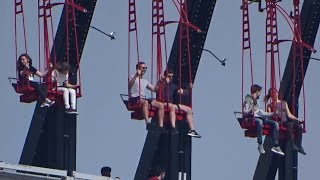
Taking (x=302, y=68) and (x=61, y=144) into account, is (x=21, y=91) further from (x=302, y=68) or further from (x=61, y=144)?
(x=302, y=68)

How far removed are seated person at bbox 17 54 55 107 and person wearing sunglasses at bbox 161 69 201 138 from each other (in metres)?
2.08

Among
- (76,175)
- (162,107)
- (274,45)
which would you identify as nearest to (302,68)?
(274,45)

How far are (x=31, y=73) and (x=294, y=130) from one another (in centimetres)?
540

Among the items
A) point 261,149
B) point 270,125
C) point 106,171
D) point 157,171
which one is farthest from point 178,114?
point 106,171

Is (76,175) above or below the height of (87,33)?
below

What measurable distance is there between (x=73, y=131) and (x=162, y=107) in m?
1.54

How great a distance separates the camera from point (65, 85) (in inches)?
1465

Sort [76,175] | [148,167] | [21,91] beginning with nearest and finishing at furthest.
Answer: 1. [76,175]
2. [21,91]
3. [148,167]

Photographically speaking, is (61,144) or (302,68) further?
(302,68)

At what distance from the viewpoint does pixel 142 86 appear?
37.4 metres

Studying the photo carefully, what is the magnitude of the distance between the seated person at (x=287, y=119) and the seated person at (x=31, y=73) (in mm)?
4235

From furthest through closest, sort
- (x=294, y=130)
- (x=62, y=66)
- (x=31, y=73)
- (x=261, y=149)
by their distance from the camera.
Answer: (x=294, y=130)
(x=261, y=149)
(x=62, y=66)
(x=31, y=73)

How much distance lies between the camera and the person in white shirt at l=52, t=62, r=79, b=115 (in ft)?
122

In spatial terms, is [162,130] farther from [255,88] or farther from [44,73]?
[44,73]
